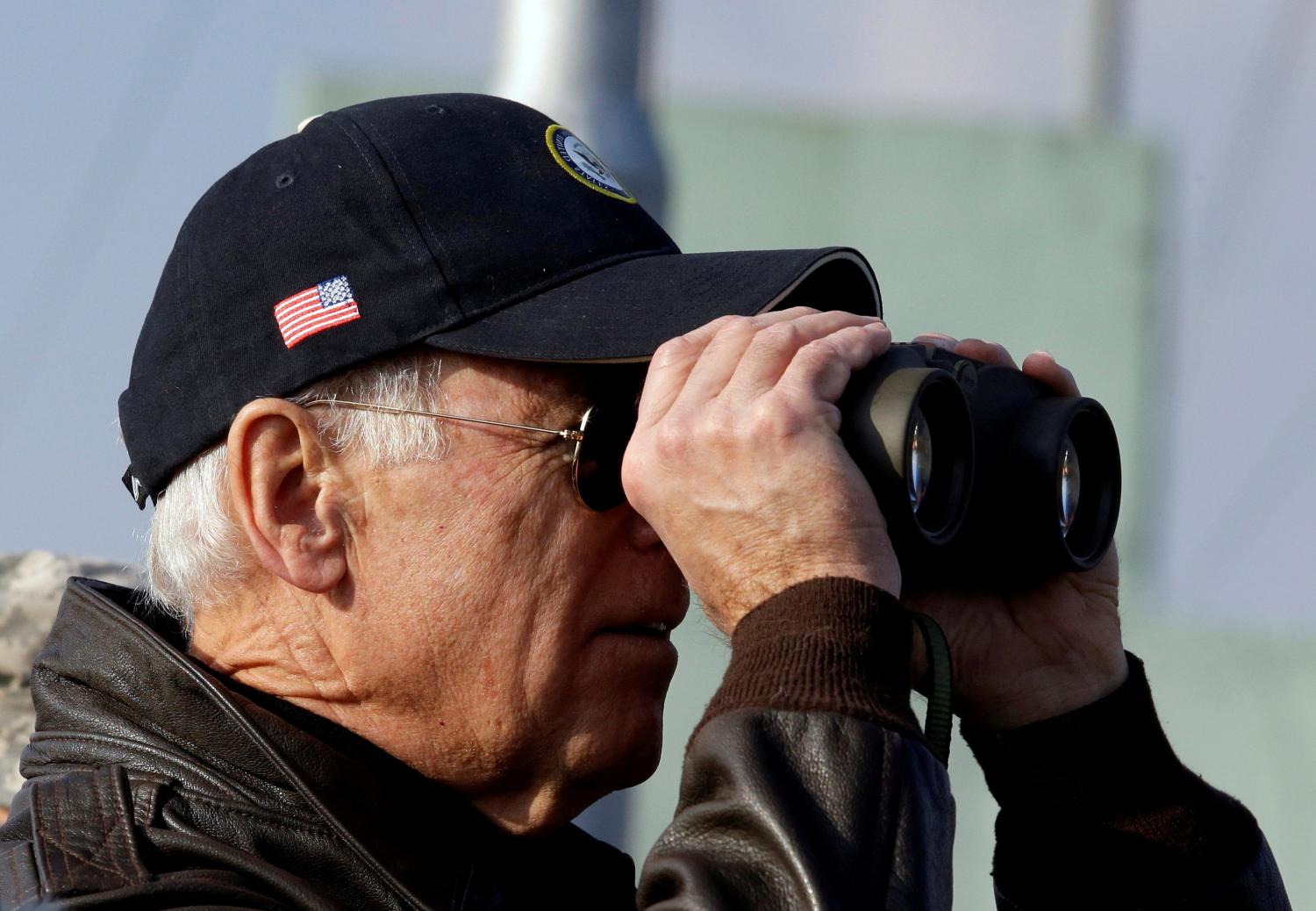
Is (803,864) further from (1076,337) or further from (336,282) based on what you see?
(1076,337)

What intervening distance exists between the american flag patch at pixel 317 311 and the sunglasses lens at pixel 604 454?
0.25 meters

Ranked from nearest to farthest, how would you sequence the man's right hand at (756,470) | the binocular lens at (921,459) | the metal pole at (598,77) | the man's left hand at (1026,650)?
the man's right hand at (756,470) → the binocular lens at (921,459) → the man's left hand at (1026,650) → the metal pole at (598,77)

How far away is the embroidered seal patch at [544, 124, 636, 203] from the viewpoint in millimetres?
1602

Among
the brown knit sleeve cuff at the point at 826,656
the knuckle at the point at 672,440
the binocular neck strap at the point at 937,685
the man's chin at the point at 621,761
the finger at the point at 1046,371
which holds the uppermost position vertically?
the knuckle at the point at 672,440

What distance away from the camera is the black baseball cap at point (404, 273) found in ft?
4.79

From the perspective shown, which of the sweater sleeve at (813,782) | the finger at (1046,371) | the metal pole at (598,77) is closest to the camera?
the sweater sleeve at (813,782)

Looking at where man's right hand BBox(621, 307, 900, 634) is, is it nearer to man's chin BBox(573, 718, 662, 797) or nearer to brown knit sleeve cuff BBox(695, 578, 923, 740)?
brown knit sleeve cuff BBox(695, 578, 923, 740)

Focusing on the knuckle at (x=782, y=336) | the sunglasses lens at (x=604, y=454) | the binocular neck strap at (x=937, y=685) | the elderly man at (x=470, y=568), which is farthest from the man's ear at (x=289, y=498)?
the binocular neck strap at (x=937, y=685)

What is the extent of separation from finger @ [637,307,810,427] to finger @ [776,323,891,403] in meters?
0.06

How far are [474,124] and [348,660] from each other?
1.89 ft

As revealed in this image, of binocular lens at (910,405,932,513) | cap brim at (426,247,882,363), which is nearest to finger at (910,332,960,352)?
cap brim at (426,247,882,363)

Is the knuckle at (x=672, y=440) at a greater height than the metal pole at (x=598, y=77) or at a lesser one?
lesser

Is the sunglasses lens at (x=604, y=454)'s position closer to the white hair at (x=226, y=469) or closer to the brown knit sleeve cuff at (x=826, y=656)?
the white hair at (x=226, y=469)

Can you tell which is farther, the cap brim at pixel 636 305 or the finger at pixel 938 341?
the finger at pixel 938 341
